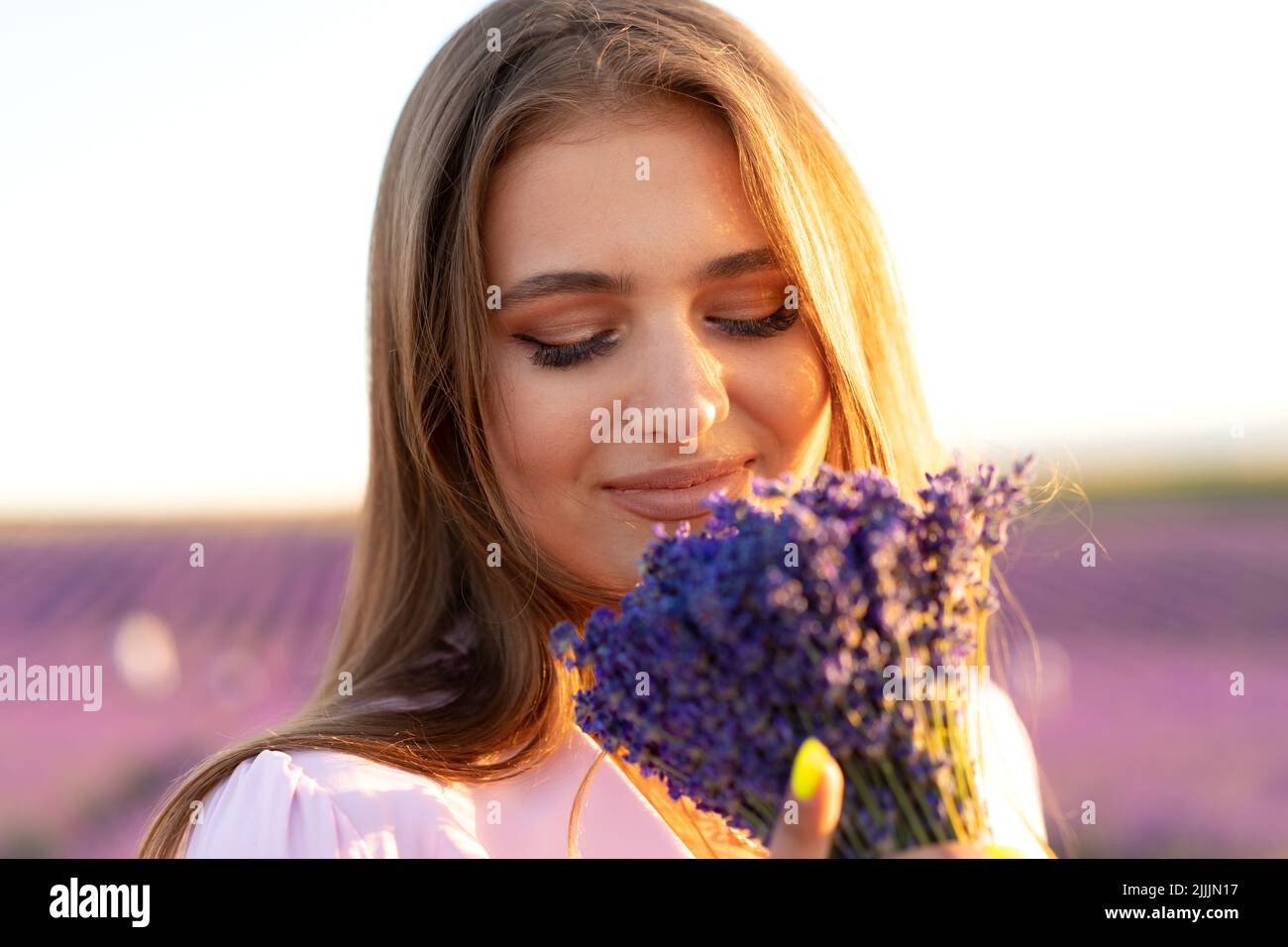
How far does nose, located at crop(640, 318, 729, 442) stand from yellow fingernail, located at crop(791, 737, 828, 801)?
0.81 metres

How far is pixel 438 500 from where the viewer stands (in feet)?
7.18

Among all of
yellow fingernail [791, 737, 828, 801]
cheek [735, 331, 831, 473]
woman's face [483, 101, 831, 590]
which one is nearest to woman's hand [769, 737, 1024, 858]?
yellow fingernail [791, 737, 828, 801]

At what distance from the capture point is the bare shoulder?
1565 millimetres

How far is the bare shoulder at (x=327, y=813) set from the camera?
157cm

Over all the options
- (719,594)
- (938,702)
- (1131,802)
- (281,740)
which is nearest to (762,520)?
(719,594)

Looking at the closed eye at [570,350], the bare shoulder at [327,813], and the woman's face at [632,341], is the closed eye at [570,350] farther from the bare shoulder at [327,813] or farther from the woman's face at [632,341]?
the bare shoulder at [327,813]

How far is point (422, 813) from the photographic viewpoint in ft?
5.49

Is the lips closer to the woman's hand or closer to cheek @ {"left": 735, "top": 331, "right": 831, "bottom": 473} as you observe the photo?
cheek @ {"left": 735, "top": 331, "right": 831, "bottom": 473}

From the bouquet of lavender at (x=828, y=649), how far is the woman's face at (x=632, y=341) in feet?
2.09

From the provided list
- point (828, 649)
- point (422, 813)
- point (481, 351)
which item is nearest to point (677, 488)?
point (481, 351)

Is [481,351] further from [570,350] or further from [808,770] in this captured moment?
[808,770]

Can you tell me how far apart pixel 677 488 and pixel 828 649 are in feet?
2.76
